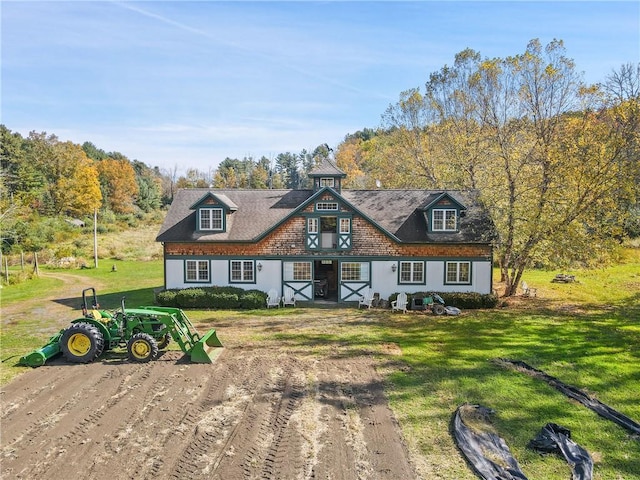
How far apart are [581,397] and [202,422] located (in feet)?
30.5

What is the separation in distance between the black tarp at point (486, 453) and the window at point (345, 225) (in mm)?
15102

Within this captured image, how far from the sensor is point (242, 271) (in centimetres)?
2472

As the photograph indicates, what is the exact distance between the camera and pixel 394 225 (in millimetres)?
25484

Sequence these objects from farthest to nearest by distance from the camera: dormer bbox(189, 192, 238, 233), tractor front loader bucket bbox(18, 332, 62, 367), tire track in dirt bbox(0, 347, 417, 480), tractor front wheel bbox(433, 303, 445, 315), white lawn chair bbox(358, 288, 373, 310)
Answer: dormer bbox(189, 192, 238, 233) < white lawn chair bbox(358, 288, 373, 310) < tractor front wheel bbox(433, 303, 445, 315) < tractor front loader bucket bbox(18, 332, 62, 367) < tire track in dirt bbox(0, 347, 417, 480)

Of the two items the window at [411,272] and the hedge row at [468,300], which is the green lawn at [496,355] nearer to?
the hedge row at [468,300]

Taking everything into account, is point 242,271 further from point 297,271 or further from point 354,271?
point 354,271

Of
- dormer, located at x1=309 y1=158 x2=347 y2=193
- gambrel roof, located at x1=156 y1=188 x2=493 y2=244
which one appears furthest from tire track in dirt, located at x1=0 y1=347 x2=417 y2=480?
dormer, located at x1=309 y1=158 x2=347 y2=193

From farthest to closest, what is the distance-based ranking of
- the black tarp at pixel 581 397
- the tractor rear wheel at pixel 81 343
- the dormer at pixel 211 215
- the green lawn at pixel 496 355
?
the dormer at pixel 211 215 → the tractor rear wheel at pixel 81 343 → the black tarp at pixel 581 397 → the green lawn at pixel 496 355

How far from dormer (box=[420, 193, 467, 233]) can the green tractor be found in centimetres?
1473

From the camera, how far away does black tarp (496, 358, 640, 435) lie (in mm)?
10023

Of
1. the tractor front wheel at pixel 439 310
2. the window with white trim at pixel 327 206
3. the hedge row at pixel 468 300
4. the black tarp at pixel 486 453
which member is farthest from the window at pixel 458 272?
the black tarp at pixel 486 453

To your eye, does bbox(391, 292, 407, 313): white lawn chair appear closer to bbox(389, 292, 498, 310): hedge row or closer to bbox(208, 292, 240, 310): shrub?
bbox(389, 292, 498, 310): hedge row

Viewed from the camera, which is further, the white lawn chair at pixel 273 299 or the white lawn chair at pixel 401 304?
the white lawn chair at pixel 273 299

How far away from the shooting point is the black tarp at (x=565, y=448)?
8.16m
